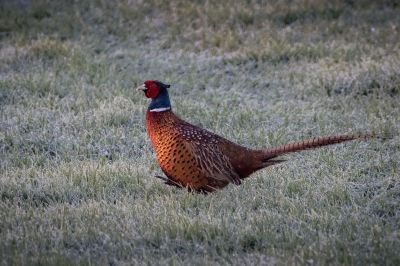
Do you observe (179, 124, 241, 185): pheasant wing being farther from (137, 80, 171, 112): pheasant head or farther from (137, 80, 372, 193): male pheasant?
(137, 80, 171, 112): pheasant head

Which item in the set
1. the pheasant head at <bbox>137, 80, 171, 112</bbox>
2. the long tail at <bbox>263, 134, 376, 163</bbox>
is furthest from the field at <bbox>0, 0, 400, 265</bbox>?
the pheasant head at <bbox>137, 80, 171, 112</bbox>

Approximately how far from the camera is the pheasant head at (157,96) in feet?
18.1

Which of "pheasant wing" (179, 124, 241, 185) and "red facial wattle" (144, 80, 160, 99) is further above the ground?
"red facial wattle" (144, 80, 160, 99)

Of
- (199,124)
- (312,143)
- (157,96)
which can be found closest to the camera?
(312,143)

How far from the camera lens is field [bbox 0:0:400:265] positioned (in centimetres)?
444

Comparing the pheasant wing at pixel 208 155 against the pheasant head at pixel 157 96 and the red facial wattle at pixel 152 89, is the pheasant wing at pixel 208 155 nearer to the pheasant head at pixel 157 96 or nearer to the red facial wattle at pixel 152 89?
the pheasant head at pixel 157 96

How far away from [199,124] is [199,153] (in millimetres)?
2341

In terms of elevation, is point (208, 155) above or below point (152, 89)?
below

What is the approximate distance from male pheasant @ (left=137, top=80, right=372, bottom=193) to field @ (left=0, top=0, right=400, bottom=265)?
0.45ft

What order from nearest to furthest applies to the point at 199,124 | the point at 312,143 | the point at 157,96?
the point at 312,143
the point at 157,96
the point at 199,124

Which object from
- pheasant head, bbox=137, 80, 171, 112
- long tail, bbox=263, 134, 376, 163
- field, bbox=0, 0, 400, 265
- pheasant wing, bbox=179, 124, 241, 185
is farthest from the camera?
pheasant head, bbox=137, 80, 171, 112

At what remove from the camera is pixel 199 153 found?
5281 millimetres

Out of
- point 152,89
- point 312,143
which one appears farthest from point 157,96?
point 312,143

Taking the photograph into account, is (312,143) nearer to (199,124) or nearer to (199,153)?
(199,153)
